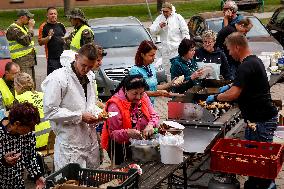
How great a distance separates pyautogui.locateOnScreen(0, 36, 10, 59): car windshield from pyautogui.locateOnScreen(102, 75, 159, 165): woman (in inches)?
252

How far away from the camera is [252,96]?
22.0 feet

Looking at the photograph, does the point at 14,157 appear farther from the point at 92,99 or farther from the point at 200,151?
the point at 200,151

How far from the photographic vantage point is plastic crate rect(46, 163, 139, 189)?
485 cm

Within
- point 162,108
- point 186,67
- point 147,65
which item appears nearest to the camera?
point 147,65

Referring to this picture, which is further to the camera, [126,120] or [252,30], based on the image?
[252,30]

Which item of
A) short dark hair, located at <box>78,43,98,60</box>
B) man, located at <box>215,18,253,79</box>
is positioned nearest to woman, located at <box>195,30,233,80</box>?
man, located at <box>215,18,253,79</box>

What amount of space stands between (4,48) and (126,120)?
268 inches

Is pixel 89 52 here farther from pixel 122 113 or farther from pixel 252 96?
pixel 252 96

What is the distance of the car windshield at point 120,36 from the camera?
1397 centimetres

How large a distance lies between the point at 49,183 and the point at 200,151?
1852 millimetres

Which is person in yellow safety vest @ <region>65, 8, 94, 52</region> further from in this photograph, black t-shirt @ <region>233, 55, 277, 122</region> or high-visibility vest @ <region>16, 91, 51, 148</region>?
black t-shirt @ <region>233, 55, 277, 122</region>

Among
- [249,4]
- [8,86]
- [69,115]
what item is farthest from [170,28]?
[249,4]

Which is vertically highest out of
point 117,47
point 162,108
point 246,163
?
point 117,47

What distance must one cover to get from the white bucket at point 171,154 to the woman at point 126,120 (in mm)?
489
